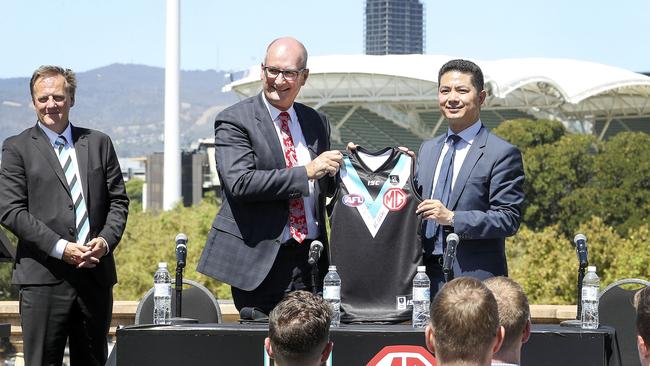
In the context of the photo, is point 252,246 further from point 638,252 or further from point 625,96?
point 625,96

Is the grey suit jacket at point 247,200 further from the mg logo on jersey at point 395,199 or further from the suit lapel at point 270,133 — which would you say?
the mg logo on jersey at point 395,199

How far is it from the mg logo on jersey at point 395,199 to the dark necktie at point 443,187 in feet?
0.71

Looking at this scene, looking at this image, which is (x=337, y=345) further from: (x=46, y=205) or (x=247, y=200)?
(x=46, y=205)

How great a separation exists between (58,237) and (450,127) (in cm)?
209

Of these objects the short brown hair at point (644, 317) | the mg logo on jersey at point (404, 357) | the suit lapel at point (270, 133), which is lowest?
the mg logo on jersey at point (404, 357)

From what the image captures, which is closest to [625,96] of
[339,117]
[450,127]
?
[339,117]

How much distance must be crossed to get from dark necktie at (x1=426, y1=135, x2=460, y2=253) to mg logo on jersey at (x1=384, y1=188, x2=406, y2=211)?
217mm

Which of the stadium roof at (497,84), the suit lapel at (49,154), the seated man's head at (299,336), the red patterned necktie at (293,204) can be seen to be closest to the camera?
the seated man's head at (299,336)

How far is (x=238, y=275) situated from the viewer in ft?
19.5

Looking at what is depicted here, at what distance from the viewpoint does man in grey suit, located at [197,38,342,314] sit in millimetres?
5926

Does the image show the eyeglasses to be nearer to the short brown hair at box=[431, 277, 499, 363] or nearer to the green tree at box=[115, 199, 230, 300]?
the short brown hair at box=[431, 277, 499, 363]

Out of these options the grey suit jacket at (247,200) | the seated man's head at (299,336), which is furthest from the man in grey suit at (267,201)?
the seated man's head at (299,336)

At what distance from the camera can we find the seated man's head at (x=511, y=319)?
4.29 metres

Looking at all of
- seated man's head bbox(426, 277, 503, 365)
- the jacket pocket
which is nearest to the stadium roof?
the jacket pocket
